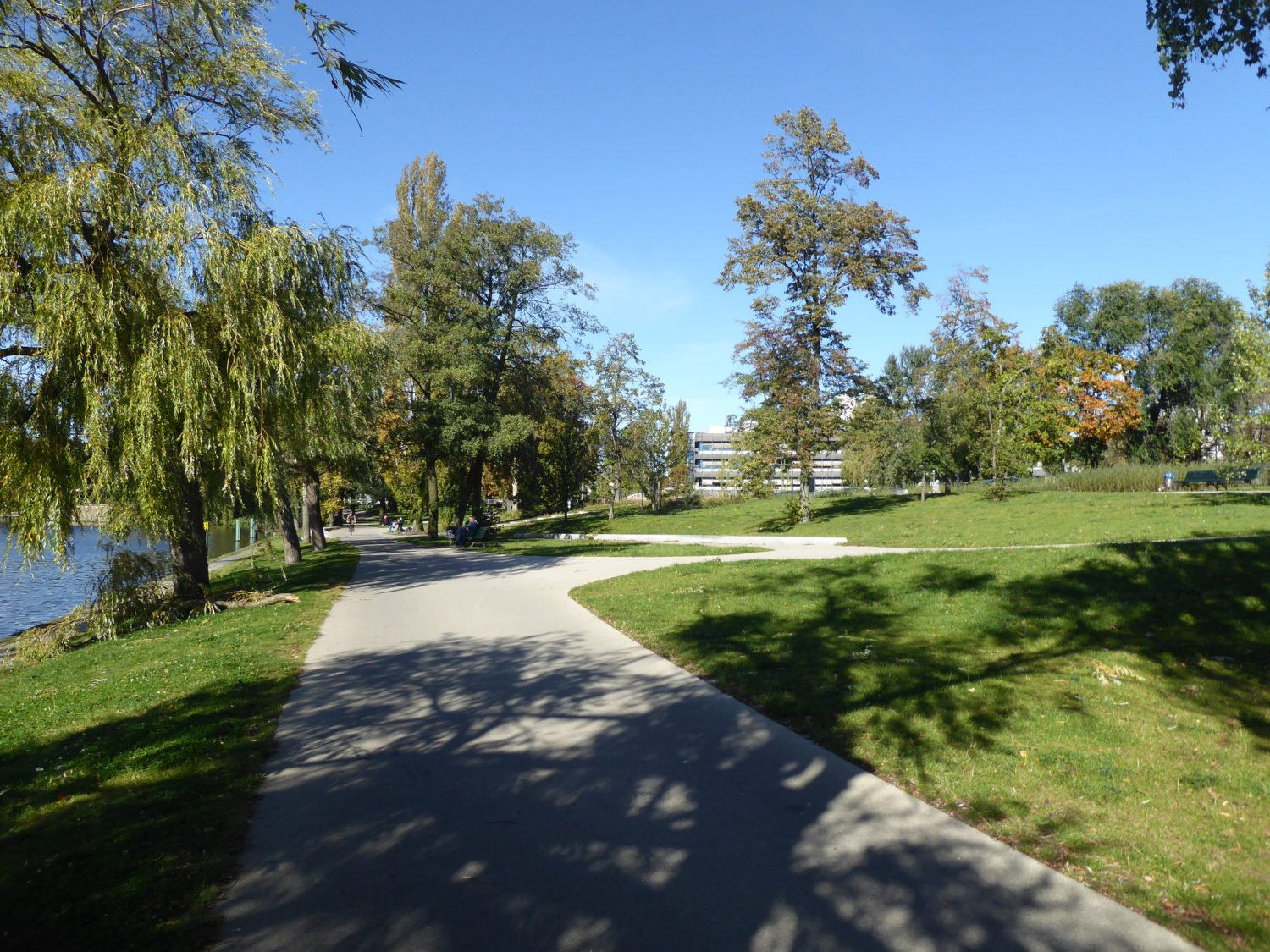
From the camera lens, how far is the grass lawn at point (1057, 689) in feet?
13.5

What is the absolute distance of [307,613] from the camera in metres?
13.4

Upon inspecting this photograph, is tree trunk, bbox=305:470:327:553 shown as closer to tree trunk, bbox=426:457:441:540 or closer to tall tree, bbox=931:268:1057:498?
tree trunk, bbox=426:457:441:540

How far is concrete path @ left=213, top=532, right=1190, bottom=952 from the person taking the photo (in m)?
3.45

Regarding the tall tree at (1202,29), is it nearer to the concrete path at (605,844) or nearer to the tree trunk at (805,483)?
the concrete path at (605,844)

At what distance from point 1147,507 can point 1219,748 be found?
20948 mm

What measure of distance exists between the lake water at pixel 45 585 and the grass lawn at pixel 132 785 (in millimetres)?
3022

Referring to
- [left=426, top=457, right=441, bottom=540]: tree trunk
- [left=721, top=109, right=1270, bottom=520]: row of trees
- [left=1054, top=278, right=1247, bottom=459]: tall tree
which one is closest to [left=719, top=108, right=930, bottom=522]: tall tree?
[left=721, top=109, right=1270, bottom=520]: row of trees

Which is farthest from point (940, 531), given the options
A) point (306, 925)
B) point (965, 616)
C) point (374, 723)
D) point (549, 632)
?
point (306, 925)

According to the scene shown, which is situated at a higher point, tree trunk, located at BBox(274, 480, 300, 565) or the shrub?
tree trunk, located at BBox(274, 480, 300, 565)

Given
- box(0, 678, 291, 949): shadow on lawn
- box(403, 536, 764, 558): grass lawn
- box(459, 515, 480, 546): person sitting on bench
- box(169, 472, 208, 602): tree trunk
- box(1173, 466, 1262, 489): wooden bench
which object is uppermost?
box(169, 472, 208, 602): tree trunk

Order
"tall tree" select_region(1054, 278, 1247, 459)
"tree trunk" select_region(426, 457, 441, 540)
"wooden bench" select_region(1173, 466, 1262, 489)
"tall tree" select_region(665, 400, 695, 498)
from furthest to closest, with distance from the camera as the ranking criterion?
"tall tree" select_region(1054, 278, 1247, 459) → "tall tree" select_region(665, 400, 695, 498) → "tree trunk" select_region(426, 457, 441, 540) → "wooden bench" select_region(1173, 466, 1262, 489)

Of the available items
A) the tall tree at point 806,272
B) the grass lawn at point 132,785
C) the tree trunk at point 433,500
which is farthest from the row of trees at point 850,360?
the grass lawn at point 132,785

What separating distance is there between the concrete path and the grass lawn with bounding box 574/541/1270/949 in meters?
0.39

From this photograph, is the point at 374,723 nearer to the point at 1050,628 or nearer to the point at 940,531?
the point at 1050,628
